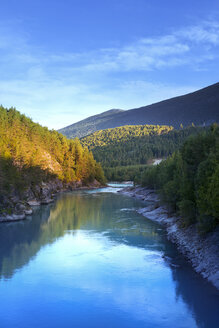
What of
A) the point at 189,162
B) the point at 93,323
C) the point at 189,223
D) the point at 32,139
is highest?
the point at 32,139

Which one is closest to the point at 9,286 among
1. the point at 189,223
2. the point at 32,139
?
the point at 189,223

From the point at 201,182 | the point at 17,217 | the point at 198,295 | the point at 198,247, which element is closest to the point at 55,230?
the point at 17,217

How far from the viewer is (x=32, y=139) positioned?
11525cm

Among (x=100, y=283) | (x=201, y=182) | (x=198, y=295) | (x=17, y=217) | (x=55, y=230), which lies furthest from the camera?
(x=17, y=217)

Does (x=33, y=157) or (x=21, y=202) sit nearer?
(x=21, y=202)

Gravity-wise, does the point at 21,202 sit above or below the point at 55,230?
above

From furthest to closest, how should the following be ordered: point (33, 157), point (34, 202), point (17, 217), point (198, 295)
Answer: point (33, 157) < point (34, 202) < point (17, 217) < point (198, 295)

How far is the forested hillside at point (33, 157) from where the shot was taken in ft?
218

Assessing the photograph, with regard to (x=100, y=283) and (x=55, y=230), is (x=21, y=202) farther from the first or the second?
(x=100, y=283)

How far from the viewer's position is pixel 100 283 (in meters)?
27.8

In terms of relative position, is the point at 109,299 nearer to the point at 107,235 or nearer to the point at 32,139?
the point at 107,235

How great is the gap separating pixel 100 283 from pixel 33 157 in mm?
77737

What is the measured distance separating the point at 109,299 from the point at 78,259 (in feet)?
36.7

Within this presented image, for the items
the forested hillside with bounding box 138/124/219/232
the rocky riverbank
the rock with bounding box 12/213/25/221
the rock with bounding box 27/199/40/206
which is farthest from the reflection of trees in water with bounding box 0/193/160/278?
the rock with bounding box 27/199/40/206
